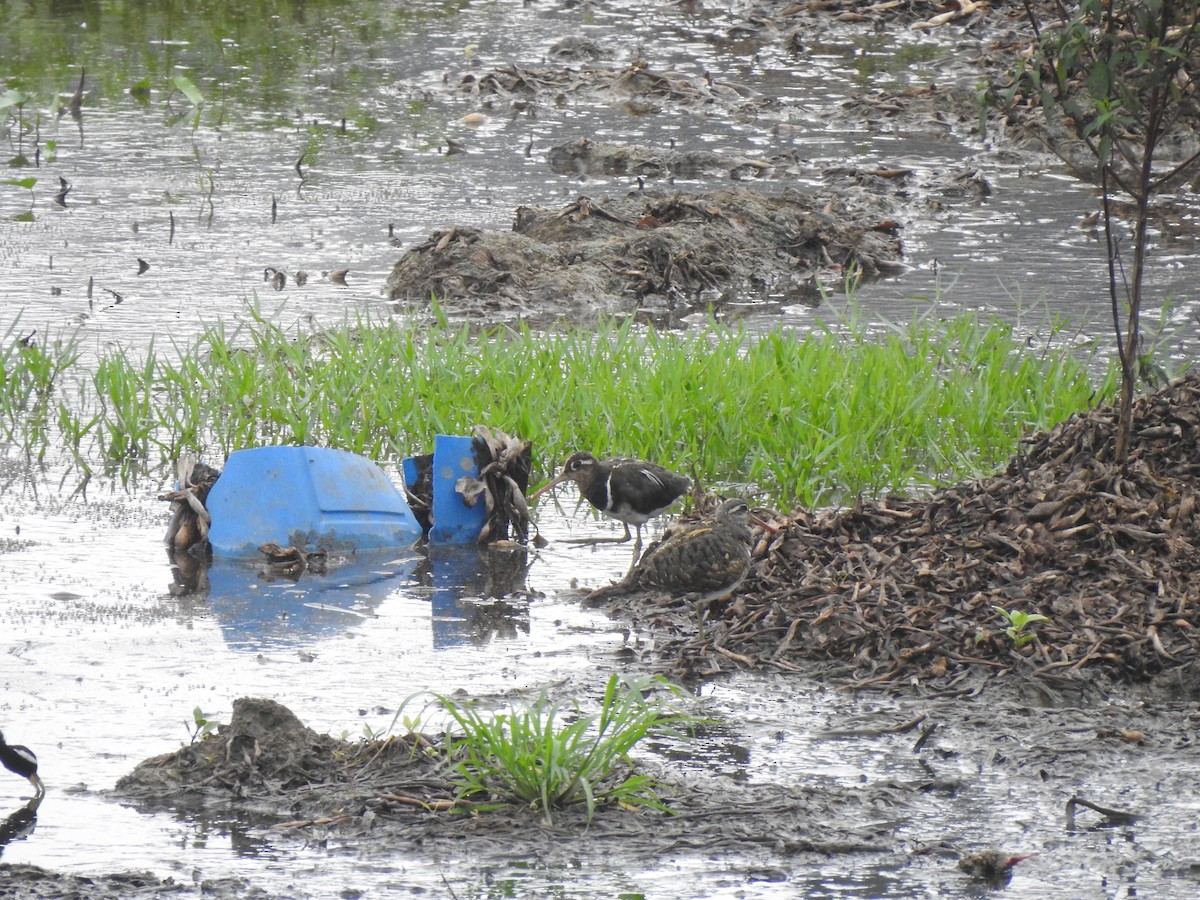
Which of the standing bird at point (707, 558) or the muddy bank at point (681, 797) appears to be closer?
the muddy bank at point (681, 797)

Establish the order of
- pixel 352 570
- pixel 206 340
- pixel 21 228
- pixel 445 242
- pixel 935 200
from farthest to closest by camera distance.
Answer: pixel 935 200, pixel 21 228, pixel 445 242, pixel 206 340, pixel 352 570

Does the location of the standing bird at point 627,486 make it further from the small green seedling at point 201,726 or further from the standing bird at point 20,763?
the standing bird at point 20,763

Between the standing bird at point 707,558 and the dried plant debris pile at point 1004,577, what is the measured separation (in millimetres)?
158

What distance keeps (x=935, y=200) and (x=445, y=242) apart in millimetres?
5057

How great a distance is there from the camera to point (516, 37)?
68.4ft

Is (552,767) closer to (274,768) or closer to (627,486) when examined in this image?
(274,768)

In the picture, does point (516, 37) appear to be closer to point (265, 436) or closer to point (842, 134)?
point (842, 134)

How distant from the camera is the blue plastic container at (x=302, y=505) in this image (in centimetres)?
654

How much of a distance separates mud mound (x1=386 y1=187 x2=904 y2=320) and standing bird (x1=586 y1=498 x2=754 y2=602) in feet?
16.2

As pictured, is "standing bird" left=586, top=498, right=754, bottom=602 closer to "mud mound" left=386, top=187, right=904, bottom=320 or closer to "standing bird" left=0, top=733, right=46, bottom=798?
"standing bird" left=0, top=733, right=46, bottom=798

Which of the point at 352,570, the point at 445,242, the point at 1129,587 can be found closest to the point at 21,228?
the point at 445,242

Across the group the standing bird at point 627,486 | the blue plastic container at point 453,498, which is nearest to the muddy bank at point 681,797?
the standing bird at point 627,486

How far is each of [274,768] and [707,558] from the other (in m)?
1.84

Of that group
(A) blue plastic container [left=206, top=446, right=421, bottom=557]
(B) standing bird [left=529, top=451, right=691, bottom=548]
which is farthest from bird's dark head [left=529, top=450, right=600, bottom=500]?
(A) blue plastic container [left=206, top=446, right=421, bottom=557]
